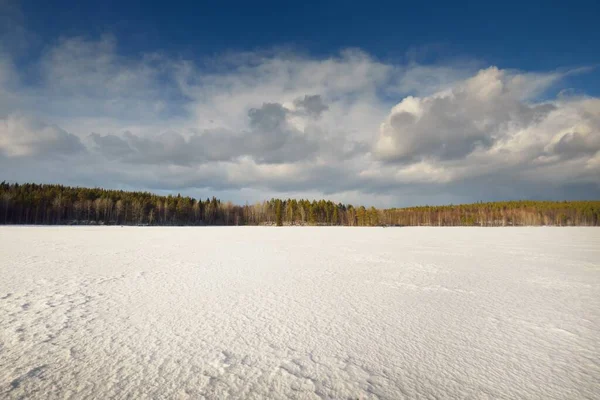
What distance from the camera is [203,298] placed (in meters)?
7.46

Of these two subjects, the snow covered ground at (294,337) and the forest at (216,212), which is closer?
the snow covered ground at (294,337)

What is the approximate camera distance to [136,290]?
8.13 meters

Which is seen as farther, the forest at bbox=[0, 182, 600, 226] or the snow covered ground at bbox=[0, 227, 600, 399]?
the forest at bbox=[0, 182, 600, 226]

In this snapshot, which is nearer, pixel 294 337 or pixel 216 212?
pixel 294 337

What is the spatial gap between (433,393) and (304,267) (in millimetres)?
9121

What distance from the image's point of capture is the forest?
86.6m

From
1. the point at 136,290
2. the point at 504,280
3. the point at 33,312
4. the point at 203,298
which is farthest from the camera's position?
the point at 504,280

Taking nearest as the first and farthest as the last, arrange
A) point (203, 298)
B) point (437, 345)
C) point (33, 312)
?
point (437, 345) → point (33, 312) → point (203, 298)

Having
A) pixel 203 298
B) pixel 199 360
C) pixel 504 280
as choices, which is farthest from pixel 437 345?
pixel 504 280

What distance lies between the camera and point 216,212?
125 meters

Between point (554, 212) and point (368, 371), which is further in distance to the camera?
point (554, 212)

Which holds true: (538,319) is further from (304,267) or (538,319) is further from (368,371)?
(304,267)

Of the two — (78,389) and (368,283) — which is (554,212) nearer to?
(368,283)

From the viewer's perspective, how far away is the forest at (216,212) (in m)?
86.6
